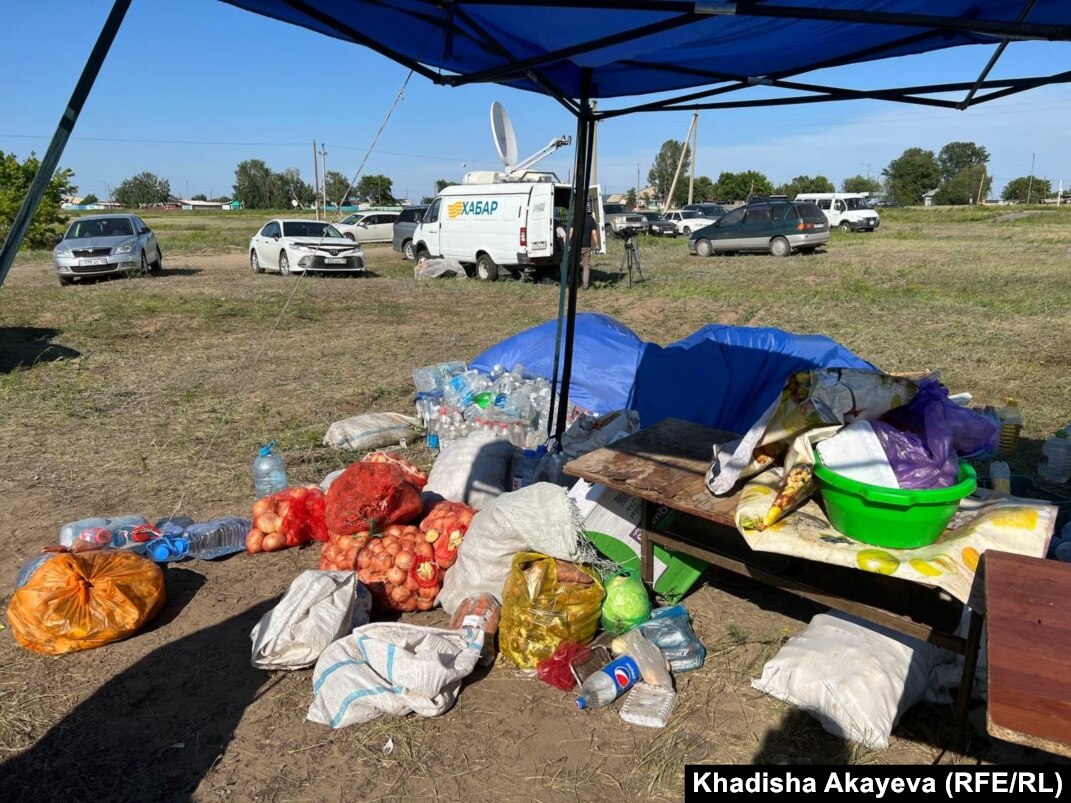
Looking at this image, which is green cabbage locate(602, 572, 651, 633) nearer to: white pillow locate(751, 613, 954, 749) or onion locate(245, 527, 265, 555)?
white pillow locate(751, 613, 954, 749)

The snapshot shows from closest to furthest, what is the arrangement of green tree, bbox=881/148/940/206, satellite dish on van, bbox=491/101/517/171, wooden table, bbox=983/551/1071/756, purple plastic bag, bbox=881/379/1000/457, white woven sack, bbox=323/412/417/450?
wooden table, bbox=983/551/1071/756
purple plastic bag, bbox=881/379/1000/457
white woven sack, bbox=323/412/417/450
satellite dish on van, bbox=491/101/517/171
green tree, bbox=881/148/940/206

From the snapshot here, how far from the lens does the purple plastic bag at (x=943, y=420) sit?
2.97 metres

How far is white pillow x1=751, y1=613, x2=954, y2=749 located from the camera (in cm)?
270

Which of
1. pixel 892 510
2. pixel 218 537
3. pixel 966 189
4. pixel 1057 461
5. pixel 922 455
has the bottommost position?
pixel 218 537

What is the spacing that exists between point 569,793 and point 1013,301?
12.0 metres

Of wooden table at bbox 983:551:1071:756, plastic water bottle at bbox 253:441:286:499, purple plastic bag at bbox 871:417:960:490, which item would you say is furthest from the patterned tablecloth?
plastic water bottle at bbox 253:441:286:499

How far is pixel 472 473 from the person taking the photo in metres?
4.42

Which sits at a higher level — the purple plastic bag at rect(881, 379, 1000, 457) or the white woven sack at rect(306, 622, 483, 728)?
the purple plastic bag at rect(881, 379, 1000, 457)

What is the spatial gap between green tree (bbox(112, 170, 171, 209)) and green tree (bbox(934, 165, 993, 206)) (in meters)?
83.4

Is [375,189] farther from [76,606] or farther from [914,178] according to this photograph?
[76,606]

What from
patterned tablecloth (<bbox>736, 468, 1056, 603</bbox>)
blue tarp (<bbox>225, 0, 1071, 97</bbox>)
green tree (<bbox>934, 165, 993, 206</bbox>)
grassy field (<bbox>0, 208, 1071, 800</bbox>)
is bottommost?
grassy field (<bbox>0, 208, 1071, 800</bbox>)

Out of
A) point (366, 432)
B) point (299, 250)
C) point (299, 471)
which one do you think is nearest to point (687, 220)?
point (299, 250)

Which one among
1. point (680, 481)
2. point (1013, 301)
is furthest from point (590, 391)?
point (1013, 301)

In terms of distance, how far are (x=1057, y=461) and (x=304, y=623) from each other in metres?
4.58
